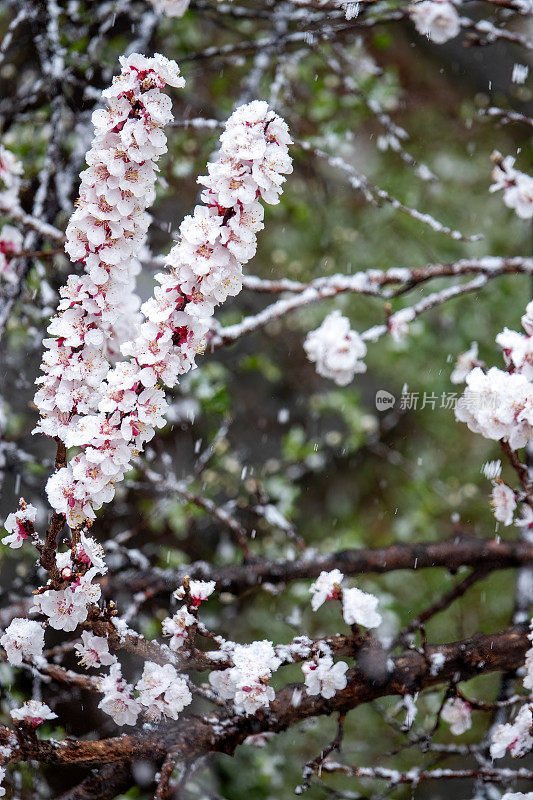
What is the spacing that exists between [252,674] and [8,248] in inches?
44.7

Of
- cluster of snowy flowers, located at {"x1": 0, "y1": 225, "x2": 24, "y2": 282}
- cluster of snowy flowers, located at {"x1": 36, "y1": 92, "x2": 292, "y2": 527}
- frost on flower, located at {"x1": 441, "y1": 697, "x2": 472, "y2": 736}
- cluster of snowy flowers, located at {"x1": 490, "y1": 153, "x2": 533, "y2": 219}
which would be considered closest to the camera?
cluster of snowy flowers, located at {"x1": 36, "y1": 92, "x2": 292, "y2": 527}

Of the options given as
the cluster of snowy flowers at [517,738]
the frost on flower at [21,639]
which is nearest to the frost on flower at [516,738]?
the cluster of snowy flowers at [517,738]

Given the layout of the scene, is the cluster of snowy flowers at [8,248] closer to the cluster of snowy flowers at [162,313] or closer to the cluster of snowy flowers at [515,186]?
the cluster of snowy flowers at [162,313]

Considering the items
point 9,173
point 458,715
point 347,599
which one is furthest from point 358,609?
point 9,173

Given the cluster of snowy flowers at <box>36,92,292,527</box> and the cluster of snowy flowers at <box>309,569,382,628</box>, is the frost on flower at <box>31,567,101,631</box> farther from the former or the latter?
the cluster of snowy flowers at <box>309,569,382,628</box>

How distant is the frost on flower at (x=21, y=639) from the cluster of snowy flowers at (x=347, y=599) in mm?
410

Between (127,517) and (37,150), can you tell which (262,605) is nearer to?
(127,517)

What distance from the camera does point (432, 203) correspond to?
2596 mm

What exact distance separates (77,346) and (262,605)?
1856 mm

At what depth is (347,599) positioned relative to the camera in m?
1.11

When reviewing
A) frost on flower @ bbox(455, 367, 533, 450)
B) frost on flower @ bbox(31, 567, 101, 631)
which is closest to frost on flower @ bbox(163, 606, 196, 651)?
frost on flower @ bbox(31, 567, 101, 631)

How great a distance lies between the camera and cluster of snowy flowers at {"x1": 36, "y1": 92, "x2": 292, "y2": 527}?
0.81 m

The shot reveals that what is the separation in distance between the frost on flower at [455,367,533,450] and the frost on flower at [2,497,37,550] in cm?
68

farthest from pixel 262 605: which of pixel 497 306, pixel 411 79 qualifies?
pixel 411 79
